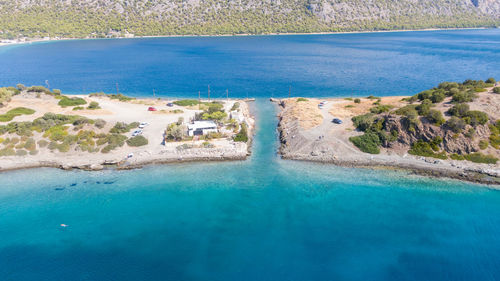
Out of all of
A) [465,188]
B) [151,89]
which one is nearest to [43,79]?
[151,89]

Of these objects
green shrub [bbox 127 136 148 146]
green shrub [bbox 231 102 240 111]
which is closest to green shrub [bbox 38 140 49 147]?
green shrub [bbox 127 136 148 146]

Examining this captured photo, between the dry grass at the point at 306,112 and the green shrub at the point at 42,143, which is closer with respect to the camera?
the green shrub at the point at 42,143

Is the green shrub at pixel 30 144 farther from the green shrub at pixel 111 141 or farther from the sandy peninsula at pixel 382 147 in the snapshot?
the sandy peninsula at pixel 382 147

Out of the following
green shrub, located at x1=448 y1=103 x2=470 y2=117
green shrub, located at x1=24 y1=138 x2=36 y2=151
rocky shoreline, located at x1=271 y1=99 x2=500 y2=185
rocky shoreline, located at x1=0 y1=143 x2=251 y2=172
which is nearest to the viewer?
rocky shoreline, located at x1=271 y1=99 x2=500 y2=185

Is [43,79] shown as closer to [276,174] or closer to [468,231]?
[276,174]

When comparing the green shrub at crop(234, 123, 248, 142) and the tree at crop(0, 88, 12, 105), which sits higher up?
the tree at crop(0, 88, 12, 105)

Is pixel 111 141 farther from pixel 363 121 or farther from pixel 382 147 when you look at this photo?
pixel 382 147

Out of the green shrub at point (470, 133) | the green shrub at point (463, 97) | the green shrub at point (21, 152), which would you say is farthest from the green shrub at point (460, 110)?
the green shrub at point (21, 152)

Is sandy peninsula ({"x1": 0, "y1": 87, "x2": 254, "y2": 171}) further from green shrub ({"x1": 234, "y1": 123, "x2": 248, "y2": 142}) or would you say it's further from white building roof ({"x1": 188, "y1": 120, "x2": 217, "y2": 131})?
white building roof ({"x1": 188, "y1": 120, "x2": 217, "y2": 131})
